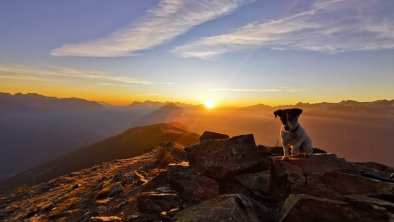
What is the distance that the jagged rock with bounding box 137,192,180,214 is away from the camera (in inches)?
428

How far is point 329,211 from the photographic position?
27.8ft

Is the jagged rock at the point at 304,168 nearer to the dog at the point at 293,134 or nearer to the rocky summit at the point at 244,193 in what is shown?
the rocky summit at the point at 244,193

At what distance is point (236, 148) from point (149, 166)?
363 inches

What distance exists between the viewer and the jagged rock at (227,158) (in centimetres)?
1280

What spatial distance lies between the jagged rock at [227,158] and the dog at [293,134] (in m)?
1.10

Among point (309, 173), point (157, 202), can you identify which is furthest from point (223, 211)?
point (309, 173)

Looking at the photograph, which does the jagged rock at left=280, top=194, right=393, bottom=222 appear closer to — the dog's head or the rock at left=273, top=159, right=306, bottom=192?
the rock at left=273, top=159, right=306, bottom=192

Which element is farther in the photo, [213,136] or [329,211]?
[213,136]

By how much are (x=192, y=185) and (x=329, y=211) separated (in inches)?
202

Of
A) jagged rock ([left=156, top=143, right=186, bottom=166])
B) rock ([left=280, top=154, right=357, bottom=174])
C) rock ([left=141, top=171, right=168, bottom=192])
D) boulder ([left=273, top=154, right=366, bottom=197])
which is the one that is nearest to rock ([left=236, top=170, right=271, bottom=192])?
boulder ([left=273, top=154, right=366, bottom=197])

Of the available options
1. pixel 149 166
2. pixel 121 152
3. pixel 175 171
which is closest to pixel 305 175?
pixel 175 171

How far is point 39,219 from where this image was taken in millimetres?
15664

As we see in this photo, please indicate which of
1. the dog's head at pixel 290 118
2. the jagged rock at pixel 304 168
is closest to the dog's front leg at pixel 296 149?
the jagged rock at pixel 304 168

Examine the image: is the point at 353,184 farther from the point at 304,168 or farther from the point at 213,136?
the point at 213,136
